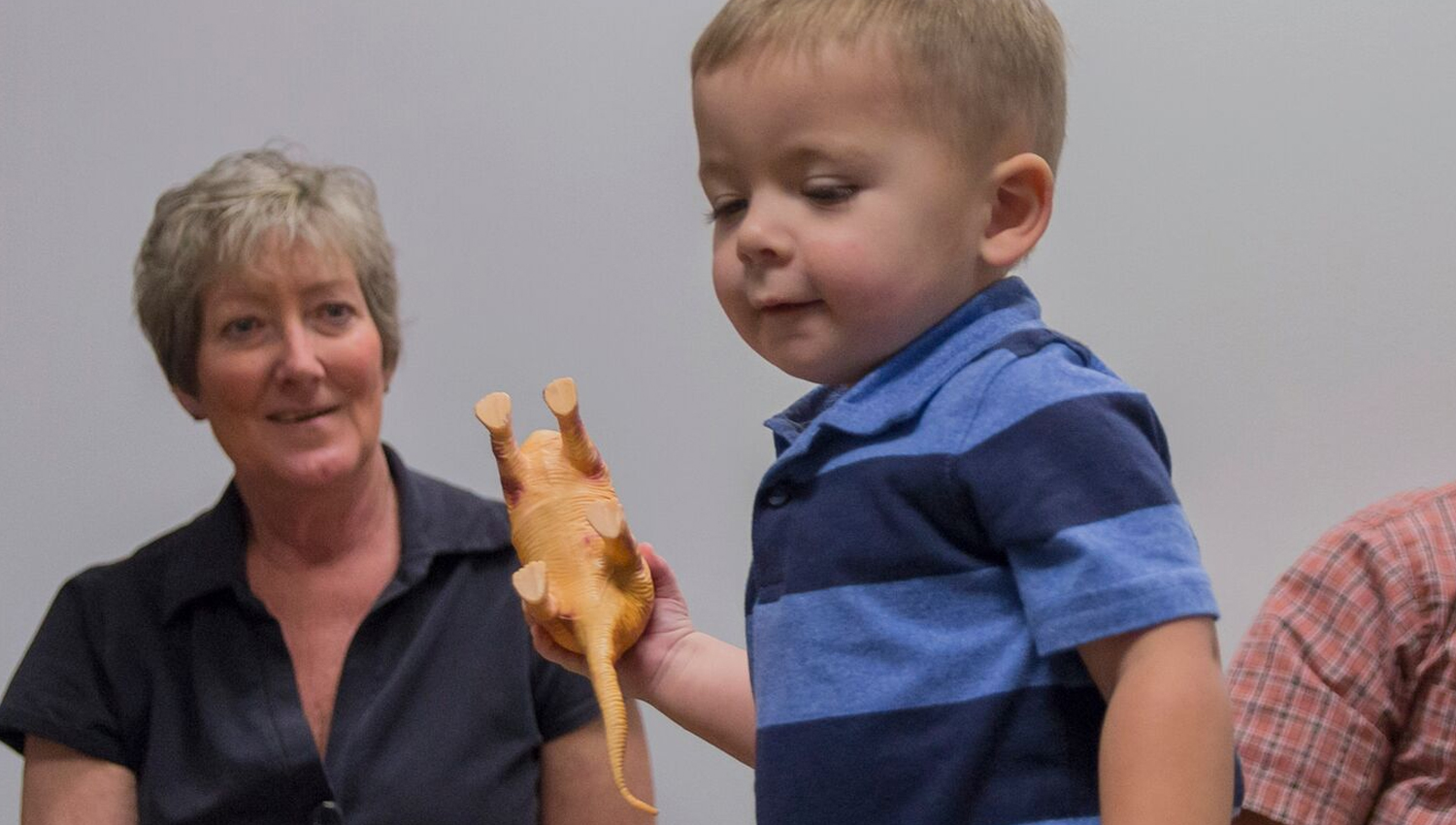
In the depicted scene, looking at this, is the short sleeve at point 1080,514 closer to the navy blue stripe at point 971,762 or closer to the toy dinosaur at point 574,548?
the navy blue stripe at point 971,762

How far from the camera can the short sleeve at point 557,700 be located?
5.50 feet

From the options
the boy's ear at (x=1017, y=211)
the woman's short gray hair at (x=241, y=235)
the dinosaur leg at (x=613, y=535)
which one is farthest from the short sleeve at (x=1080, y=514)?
the woman's short gray hair at (x=241, y=235)

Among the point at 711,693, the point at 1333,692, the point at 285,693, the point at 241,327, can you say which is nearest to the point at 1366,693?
the point at 1333,692

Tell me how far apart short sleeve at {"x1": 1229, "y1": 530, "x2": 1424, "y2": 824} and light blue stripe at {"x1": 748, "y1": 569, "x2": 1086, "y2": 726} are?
0.76 metres

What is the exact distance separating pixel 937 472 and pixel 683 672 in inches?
10.4

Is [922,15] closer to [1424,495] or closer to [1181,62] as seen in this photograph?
[1424,495]

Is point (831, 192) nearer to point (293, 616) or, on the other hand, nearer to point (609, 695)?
point (609, 695)

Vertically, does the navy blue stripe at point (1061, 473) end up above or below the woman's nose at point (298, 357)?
below

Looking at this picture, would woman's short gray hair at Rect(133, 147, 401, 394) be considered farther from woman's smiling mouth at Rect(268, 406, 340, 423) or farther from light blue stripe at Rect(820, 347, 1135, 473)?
light blue stripe at Rect(820, 347, 1135, 473)

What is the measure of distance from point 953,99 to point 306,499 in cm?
107

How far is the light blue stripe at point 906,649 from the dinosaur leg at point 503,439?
232mm

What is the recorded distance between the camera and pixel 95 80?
6.68 feet

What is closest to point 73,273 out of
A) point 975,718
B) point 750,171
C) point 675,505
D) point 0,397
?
point 0,397

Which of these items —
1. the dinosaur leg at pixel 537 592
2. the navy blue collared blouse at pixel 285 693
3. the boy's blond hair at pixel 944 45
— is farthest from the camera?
the navy blue collared blouse at pixel 285 693
